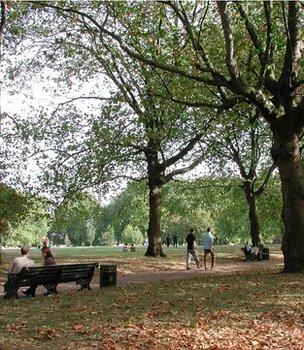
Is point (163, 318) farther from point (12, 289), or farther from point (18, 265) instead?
A: point (18, 265)

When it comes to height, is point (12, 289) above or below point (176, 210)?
below

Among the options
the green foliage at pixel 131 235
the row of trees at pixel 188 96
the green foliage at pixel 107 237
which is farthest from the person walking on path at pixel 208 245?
the green foliage at pixel 107 237

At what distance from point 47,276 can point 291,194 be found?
8054mm

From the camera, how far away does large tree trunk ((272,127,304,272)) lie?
639 inches

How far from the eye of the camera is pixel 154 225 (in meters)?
30.0

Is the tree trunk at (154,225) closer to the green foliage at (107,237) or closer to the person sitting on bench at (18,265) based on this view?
the person sitting on bench at (18,265)

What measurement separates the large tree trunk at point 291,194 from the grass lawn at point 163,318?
234 centimetres

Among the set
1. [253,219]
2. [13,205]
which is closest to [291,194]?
[13,205]

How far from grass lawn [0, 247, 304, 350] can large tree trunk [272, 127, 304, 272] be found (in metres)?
2.34

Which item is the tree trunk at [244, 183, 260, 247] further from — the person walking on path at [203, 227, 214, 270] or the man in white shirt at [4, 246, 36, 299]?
the man in white shirt at [4, 246, 36, 299]

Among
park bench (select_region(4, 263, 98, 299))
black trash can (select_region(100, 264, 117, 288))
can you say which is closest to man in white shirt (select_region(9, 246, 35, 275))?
park bench (select_region(4, 263, 98, 299))

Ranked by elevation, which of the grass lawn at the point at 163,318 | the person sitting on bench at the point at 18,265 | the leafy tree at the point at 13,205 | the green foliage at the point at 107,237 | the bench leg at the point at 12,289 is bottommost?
the grass lawn at the point at 163,318

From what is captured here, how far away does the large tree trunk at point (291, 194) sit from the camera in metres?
16.2

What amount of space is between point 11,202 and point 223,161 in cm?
1742
